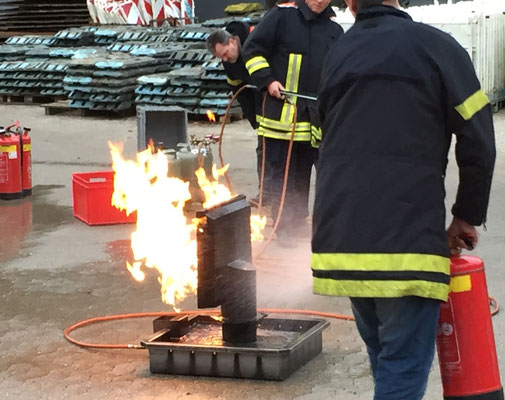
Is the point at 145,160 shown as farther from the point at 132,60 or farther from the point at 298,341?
the point at 132,60

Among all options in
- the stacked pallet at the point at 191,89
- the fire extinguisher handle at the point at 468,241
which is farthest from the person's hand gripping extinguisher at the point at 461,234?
the stacked pallet at the point at 191,89

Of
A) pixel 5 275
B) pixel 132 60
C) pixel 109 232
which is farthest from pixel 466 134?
pixel 132 60

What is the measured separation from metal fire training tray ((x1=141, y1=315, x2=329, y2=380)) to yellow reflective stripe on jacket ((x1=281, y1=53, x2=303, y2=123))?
2326 millimetres

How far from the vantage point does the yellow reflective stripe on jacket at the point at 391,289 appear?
Result: 3314 millimetres

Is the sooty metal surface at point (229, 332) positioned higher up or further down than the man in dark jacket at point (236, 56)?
further down

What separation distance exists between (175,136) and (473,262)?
6639 millimetres

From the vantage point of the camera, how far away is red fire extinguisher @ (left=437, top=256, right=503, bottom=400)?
353 centimetres

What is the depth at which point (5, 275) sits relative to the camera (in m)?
7.25

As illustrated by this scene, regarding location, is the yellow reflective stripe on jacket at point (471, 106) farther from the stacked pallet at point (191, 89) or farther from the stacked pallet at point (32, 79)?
the stacked pallet at point (32, 79)

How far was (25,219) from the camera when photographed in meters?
9.10

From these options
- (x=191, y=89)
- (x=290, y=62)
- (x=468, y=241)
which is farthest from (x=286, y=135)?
(x=191, y=89)

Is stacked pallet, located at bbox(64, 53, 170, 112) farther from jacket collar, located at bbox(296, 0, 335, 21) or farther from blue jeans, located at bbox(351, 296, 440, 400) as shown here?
blue jeans, located at bbox(351, 296, 440, 400)

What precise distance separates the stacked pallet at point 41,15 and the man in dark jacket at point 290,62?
16.8 m

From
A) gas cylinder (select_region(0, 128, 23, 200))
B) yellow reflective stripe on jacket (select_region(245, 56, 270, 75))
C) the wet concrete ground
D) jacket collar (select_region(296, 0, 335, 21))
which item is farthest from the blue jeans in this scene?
gas cylinder (select_region(0, 128, 23, 200))
